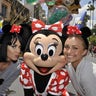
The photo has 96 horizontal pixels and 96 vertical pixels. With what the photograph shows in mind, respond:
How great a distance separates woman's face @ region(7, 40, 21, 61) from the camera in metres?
4.56

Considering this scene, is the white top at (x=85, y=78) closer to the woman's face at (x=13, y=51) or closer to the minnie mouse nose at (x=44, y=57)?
the minnie mouse nose at (x=44, y=57)

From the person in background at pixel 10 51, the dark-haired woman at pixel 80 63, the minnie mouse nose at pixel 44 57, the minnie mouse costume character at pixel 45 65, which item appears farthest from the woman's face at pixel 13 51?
the dark-haired woman at pixel 80 63

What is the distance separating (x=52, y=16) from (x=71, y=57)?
912 mm

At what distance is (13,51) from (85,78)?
1.24 metres

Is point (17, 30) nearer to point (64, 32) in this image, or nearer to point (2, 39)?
point (2, 39)

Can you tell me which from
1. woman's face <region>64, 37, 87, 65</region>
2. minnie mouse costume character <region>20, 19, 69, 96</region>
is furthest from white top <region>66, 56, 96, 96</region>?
minnie mouse costume character <region>20, 19, 69, 96</region>

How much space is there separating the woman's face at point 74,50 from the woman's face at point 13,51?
76cm

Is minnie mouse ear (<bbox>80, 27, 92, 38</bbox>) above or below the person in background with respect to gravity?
above

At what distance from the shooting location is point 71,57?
4.31m

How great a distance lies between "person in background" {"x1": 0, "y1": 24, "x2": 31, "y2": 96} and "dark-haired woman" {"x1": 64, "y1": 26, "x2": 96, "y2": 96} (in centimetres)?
75

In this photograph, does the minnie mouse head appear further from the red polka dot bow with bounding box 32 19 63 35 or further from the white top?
the white top

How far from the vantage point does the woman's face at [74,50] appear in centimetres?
432

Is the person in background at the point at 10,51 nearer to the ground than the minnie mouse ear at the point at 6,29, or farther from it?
nearer to the ground

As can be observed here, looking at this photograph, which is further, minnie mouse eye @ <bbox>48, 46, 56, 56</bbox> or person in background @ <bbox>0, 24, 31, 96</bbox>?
person in background @ <bbox>0, 24, 31, 96</bbox>
